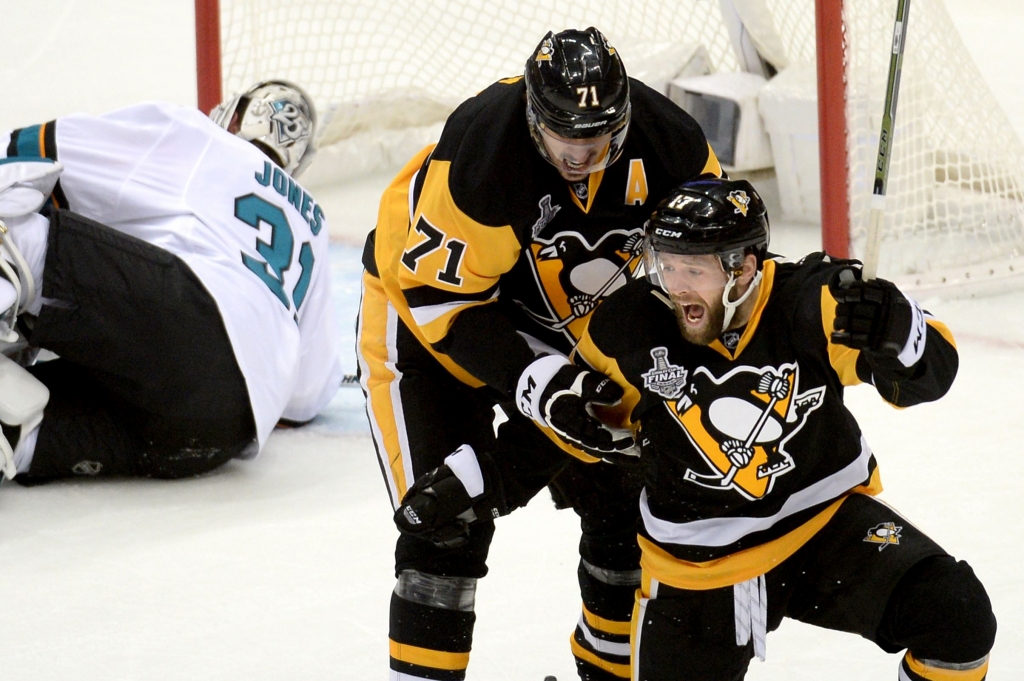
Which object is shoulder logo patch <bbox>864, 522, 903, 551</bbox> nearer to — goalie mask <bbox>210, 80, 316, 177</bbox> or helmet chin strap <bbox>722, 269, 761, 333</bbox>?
helmet chin strap <bbox>722, 269, 761, 333</bbox>

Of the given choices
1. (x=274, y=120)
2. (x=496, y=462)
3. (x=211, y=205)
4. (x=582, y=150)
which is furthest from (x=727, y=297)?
(x=274, y=120)

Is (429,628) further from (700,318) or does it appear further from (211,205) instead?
(211,205)

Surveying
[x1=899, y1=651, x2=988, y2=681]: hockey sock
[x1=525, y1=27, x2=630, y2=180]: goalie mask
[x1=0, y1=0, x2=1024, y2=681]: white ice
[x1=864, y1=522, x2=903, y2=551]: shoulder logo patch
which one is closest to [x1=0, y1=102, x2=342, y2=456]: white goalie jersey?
[x1=0, y1=0, x2=1024, y2=681]: white ice

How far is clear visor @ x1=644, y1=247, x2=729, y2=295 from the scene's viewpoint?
1.70 meters

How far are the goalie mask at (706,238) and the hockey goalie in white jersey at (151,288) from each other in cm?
155

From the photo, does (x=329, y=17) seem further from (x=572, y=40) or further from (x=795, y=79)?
(x=572, y=40)

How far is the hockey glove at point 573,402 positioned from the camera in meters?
1.82

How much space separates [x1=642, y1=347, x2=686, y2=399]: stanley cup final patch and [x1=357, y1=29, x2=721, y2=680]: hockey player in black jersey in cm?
7

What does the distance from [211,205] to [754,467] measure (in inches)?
72.1

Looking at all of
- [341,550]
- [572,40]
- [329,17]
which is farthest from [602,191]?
[329,17]

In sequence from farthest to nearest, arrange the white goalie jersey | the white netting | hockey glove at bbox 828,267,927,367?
the white netting
the white goalie jersey
hockey glove at bbox 828,267,927,367

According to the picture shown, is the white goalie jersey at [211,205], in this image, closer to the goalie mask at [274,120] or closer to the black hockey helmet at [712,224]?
the goalie mask at [274,120]

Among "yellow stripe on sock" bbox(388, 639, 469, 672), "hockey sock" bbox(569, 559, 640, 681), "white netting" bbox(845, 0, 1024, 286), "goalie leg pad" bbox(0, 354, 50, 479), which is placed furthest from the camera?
"white netting" bbox(845, 0, 1024, 286)

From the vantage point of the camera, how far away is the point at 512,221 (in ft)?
6.19
